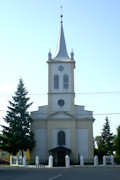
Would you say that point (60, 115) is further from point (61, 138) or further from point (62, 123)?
A: point (61, 138)

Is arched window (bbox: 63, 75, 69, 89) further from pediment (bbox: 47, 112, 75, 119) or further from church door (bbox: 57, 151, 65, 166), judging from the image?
church door (bbox: 57, 151, 65, 166)

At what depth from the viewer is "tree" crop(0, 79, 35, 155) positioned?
140 feet

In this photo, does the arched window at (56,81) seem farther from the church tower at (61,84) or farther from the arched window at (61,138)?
the arched window at (61,138)

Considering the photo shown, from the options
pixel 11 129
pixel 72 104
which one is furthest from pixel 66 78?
pixel 11 129

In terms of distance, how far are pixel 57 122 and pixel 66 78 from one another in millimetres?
7021

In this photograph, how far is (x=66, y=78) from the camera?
47.8 metres

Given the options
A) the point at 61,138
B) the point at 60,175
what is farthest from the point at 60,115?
the point at 60,175

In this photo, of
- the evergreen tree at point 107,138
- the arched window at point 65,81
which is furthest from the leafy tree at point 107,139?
the arched window at point 65,81

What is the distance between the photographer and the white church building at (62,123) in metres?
44.8

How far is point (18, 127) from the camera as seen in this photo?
43.2 metres

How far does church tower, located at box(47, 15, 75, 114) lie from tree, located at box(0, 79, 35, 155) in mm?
3770

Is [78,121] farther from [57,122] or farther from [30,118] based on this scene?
[30,118]

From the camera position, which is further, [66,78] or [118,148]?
[118,148]

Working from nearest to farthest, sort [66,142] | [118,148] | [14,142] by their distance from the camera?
[14,142] → [66,142] → [118,148]
